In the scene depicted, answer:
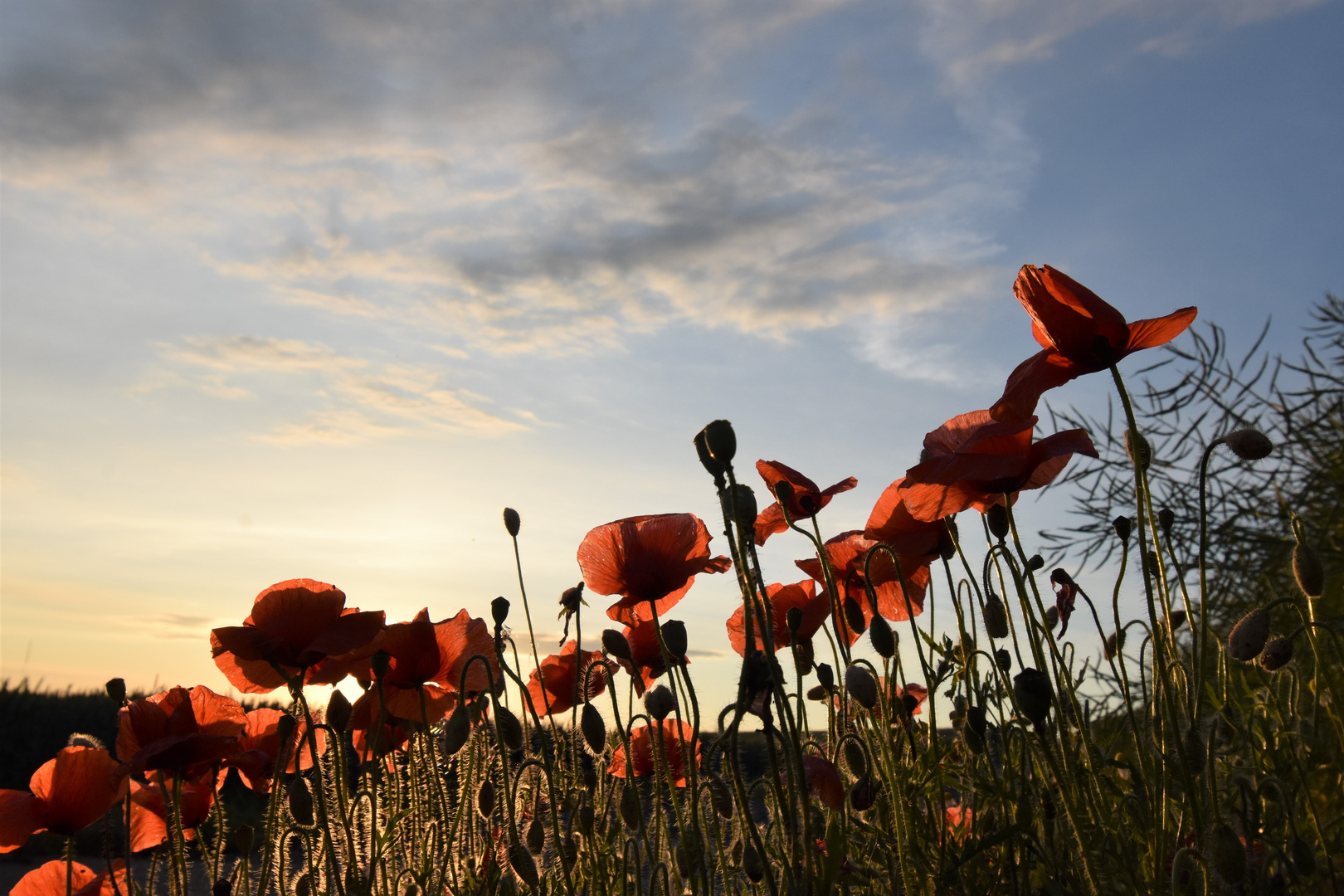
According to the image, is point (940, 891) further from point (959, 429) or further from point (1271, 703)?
point (1271, 703)

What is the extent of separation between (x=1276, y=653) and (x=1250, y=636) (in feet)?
0.58

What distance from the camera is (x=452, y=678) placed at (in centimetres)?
223

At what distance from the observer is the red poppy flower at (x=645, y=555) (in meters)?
1.90

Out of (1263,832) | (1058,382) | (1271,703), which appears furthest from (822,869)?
(1271,703)

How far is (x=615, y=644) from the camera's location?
189cm

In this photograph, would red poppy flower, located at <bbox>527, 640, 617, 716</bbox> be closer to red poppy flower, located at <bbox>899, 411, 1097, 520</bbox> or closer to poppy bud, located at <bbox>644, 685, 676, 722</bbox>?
poppy bud, located at <bbox>644, 685, 676, 722</bbox>

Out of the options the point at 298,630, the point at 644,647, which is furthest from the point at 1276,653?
the point at 298,630

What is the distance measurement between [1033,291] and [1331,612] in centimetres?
287

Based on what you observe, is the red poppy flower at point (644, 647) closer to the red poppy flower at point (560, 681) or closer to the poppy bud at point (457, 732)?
the red poppy flower at point (560, 681)

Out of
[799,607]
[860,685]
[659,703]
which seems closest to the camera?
[659,703]

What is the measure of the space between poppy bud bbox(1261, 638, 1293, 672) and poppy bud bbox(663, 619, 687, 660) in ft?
3.28

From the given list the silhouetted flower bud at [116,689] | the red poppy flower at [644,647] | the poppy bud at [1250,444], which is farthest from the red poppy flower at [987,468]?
the silhouetted flower bud at [116,689]

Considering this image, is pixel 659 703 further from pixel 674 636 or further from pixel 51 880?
pixel 51 880

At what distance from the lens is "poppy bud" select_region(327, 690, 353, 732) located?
1957mm
